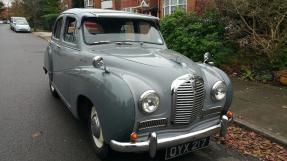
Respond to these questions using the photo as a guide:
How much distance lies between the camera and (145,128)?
341cm

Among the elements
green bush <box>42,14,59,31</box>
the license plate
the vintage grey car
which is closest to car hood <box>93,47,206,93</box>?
the vintage grey car

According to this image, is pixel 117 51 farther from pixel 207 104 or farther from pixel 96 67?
pixel 207 104

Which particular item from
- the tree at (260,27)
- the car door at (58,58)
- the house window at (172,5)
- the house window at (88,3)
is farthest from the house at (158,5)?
the car door at (58,58)

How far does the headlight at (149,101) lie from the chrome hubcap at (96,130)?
701mm

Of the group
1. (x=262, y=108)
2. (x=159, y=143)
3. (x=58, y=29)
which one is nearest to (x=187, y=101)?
(x=159, y=143)

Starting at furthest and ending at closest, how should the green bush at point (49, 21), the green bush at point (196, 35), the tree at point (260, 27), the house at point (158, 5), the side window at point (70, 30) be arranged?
the green bush at point (49, 21) < the house at point (158, 5) < the green bush at point (196, 35) < the tree at point (260, 27) < the side window at point (70, 30)

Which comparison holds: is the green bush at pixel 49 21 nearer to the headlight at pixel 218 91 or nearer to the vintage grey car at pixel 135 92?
the vintage grey car at pixel 135 92

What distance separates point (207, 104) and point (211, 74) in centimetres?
47

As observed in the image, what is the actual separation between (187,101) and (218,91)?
0.59 meters

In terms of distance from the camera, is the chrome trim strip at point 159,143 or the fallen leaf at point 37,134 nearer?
the chrome trim strip at point 159,143

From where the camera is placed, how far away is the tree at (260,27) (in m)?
8.21

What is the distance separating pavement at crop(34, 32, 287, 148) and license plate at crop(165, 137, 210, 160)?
58.7 inches

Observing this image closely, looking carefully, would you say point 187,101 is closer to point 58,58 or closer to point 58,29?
point 58,58

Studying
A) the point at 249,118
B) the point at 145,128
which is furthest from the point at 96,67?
the point at 249,118
